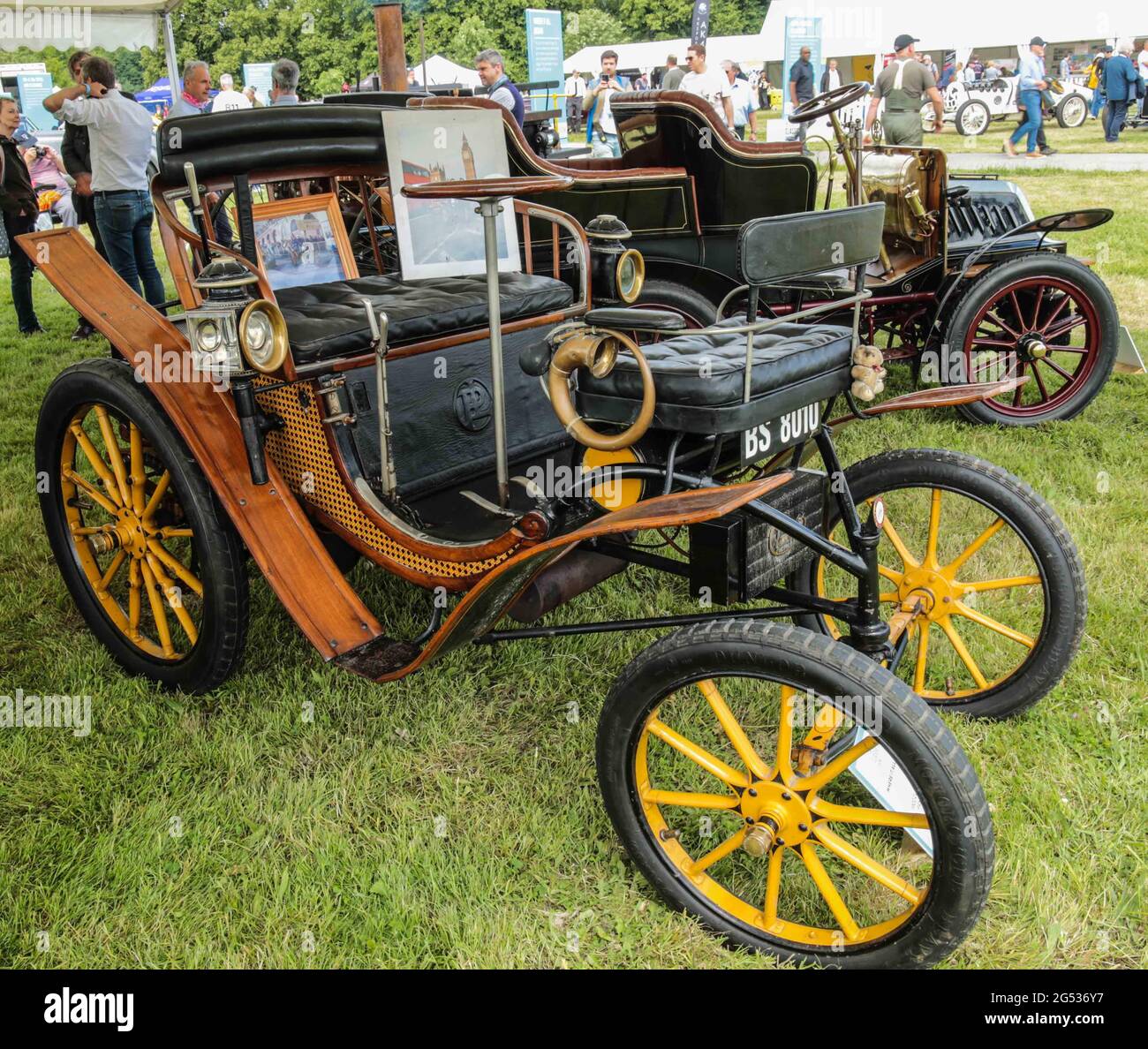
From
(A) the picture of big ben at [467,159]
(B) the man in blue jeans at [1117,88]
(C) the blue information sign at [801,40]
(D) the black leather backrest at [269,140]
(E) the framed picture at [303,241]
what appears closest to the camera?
(D) the black leather backrest at [269,140]

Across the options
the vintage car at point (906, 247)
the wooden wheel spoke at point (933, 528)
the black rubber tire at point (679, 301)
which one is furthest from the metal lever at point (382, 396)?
the black rubber tire at point (679, 301)

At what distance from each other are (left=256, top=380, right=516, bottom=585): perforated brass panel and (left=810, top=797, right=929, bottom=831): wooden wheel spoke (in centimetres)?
96

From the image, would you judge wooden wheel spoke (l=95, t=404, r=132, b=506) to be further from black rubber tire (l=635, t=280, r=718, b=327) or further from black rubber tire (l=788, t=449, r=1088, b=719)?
black rubber tire (l=635, t=280, r=718, b=327)

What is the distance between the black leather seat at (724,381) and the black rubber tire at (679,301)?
101 inches

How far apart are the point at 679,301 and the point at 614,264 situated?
2.04 meters

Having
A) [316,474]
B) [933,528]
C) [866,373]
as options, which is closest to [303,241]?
[316,474]

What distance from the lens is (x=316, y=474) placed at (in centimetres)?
258

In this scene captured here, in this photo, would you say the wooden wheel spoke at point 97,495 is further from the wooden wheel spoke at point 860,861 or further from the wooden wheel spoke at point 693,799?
the wooden wheel spoke at point 860,861

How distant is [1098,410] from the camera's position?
15.5 feet

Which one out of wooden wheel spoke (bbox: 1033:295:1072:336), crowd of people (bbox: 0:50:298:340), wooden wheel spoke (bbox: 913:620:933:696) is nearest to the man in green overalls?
wooden wheel spoke (bbox: 1033:295:1072:336)

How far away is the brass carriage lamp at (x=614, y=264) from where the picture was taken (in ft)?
9.13

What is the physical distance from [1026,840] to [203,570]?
6.80ft

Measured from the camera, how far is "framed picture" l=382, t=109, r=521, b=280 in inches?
105

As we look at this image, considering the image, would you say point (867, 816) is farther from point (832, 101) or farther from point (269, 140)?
point (832, 101)
